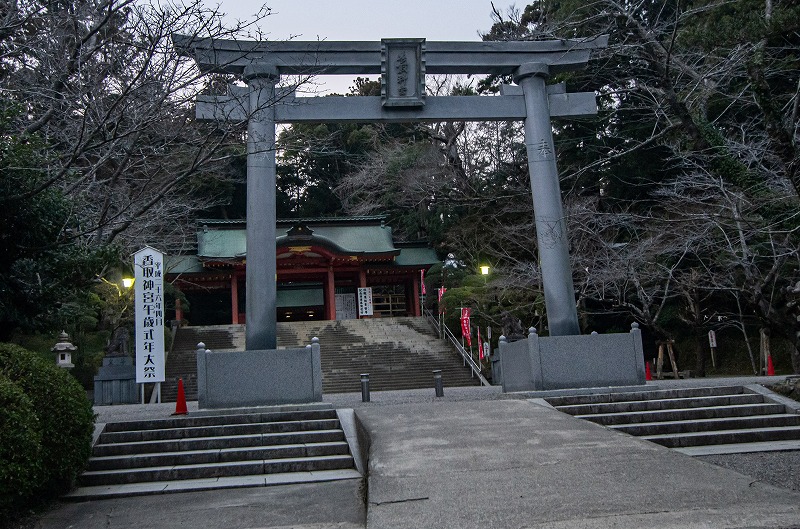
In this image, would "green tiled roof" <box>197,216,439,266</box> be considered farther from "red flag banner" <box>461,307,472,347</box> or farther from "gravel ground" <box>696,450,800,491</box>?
"gravel ground" <box>696,450,800,491</box>

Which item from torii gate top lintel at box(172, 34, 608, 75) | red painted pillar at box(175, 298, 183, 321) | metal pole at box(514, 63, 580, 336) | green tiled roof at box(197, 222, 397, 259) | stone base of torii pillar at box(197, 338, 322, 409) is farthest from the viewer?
green tiled roof at box(197, 222, 397, 259)

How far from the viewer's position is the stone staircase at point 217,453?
23.2 feet

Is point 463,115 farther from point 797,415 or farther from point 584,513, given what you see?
point 584,513

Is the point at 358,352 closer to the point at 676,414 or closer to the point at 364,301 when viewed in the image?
the point at 364,301

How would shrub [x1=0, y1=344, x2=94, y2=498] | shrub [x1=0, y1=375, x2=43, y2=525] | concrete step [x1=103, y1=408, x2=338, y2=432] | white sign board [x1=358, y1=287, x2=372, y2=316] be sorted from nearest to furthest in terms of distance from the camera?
shrub [x1=0, y1=375, x2=43, y2=525], shrub [x1=0, y1=344, x2=94, y2=498], concrete step [x1=103, y1=408, x2=338, y2=432], white sign board [x1=358, y1=287, x2=372, y2=316]

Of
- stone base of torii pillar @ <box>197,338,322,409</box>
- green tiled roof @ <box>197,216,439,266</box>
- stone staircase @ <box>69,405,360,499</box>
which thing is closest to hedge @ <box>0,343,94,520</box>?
stone staircase @ <box>69,405,360,499</box>

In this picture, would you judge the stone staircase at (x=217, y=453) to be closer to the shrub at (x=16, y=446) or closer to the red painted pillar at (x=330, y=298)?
the shrub at (x=16, y=446)

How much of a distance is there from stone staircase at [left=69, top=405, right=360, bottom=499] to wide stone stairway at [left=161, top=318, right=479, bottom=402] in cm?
1124

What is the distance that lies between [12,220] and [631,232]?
1701cm

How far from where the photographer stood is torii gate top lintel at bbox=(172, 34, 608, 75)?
10484 mm

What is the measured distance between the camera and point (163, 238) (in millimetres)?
19844

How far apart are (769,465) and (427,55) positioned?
775cm

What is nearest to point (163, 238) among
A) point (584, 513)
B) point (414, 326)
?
point (414, 326)

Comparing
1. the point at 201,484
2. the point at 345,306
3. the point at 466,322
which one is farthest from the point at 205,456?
the point at 345,306
